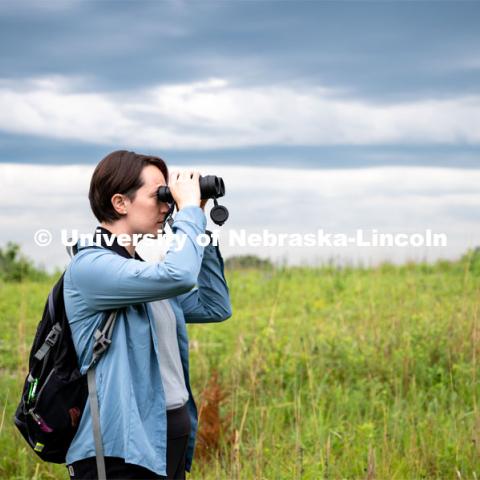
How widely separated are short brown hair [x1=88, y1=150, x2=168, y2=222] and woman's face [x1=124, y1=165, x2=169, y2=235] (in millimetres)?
20

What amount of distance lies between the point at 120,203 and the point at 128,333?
1.52 ft

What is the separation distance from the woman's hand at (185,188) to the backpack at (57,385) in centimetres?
45

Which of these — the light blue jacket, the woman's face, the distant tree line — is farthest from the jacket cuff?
the distant tree line

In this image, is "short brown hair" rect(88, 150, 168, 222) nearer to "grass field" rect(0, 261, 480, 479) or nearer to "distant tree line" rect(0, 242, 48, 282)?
"grass field" rect(0, 261, 480, 479)

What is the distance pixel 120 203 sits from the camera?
2.71 meters

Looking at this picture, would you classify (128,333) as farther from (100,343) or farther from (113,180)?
(113,180)

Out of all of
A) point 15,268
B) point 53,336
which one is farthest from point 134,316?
point 15,268

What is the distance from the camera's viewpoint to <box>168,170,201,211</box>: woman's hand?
8.78 ft

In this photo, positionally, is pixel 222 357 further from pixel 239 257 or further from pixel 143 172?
pixel 239 257

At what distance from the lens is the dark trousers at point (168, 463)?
259 centimetres

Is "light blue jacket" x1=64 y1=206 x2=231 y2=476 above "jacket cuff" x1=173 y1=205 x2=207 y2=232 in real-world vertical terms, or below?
below

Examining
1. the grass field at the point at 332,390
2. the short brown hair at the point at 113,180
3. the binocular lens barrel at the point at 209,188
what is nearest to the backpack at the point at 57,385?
the short brown hair at the point at 113,180

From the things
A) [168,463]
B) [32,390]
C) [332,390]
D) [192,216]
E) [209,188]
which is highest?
[209,188]

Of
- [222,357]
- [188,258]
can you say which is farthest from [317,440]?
[188,258]
